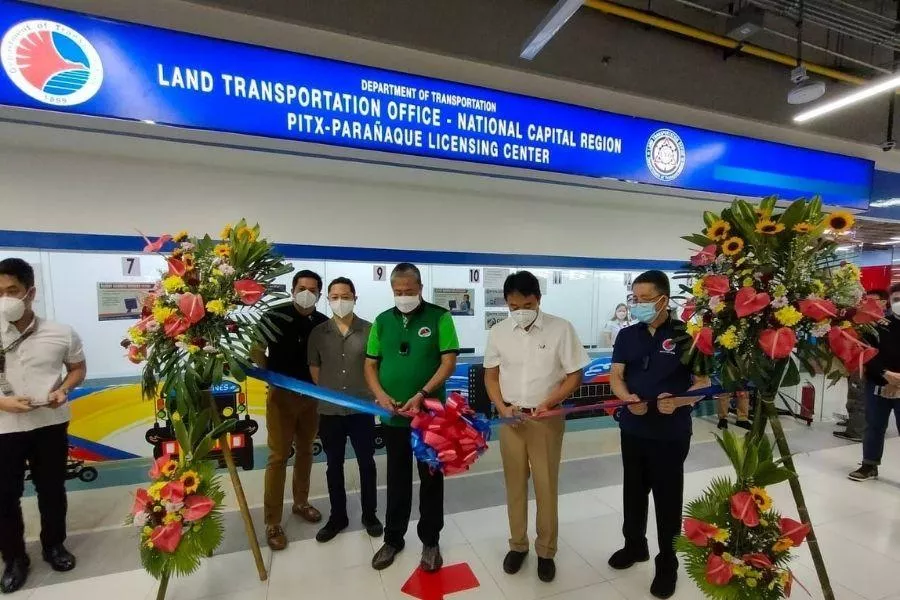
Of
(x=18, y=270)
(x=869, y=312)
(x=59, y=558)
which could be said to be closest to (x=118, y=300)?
(x=18, y=270)

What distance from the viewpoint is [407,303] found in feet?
7.75

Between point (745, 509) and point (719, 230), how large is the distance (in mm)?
1208

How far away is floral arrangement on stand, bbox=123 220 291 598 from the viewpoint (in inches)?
75.9

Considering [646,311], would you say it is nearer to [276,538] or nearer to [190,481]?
[190,481]

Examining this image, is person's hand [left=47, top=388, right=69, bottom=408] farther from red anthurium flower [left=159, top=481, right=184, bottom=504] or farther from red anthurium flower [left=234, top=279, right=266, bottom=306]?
red anthurium flower [left=234, top=279, right=266, bottom=306]

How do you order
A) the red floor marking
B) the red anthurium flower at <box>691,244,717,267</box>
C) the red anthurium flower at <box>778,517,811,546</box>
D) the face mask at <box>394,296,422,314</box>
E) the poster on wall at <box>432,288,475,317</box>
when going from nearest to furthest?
1. the red anthurium flower at <box>778,517,811,546</box>
2. the red anthurium flower at <box>691,244,717,267</box>
3. the red floor marking
4. the face mask at <box>394,296,422,314</box>
5. the poster on wall at <box>432,288,475,317</box>

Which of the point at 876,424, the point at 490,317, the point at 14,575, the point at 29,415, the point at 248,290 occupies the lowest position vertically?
the point at 14,575

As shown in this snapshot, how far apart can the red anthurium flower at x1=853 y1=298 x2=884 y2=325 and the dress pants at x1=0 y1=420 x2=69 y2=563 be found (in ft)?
13.5

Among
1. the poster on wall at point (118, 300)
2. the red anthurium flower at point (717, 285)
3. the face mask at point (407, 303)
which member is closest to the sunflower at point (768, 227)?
the red anthurium flower at point (717, 285)

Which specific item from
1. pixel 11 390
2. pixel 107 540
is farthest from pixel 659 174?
pixel 107 540

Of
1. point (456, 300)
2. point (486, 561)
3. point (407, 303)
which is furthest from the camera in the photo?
point (456, 300)

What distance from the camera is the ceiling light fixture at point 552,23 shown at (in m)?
2.18

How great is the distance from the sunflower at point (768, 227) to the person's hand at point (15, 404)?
12.2ft

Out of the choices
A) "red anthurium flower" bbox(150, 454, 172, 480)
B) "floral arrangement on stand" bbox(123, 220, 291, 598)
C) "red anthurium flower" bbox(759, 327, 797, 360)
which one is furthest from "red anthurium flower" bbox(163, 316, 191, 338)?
"red anthurium flower" bbox(759, 327, 797, 360)
